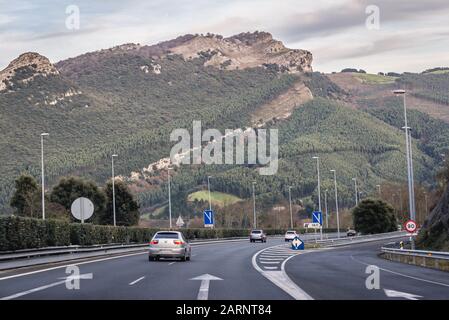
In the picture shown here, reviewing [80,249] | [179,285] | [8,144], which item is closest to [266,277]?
[179,285]

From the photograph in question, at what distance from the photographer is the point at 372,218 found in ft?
336

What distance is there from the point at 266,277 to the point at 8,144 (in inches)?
4373

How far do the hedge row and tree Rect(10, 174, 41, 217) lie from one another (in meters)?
17.4

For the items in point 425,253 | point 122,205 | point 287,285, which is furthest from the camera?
point 122,205

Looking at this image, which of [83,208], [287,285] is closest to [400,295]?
[287,285]

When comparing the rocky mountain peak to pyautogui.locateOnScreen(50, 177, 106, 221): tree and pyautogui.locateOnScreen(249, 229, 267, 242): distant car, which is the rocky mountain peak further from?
pyautogui.locateOnScreen(249, 229, 267, 242): distant car

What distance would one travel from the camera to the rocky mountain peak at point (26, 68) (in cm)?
17012

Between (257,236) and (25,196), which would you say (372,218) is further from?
(25,196)

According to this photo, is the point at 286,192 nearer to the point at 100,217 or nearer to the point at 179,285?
the point at 100,217

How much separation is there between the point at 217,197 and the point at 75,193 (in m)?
78.6

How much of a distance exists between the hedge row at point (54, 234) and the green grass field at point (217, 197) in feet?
322

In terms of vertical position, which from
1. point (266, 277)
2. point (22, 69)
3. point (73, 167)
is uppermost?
point (22, 69)
